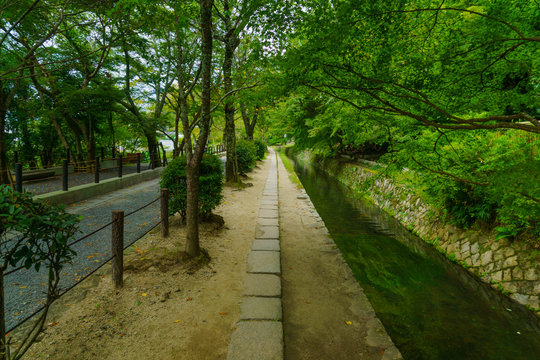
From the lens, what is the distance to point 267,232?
6207 mm

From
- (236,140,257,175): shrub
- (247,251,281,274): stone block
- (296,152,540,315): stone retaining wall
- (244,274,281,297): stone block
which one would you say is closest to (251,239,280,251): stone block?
(247,251,281,274): stone block

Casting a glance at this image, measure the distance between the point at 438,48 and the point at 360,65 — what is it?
1102 mm

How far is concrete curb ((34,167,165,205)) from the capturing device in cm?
684

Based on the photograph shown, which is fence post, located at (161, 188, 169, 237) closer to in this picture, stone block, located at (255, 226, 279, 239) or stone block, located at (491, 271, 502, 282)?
stone block, located at (255, 226, 279, 239)

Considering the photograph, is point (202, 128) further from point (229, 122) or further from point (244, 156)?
point (244, 156)

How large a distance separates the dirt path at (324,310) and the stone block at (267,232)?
302mm

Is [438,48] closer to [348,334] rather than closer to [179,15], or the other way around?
[348,334]

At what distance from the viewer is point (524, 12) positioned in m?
2.73

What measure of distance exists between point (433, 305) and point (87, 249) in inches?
247

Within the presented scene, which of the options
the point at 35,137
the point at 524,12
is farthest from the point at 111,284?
the point at 35,137

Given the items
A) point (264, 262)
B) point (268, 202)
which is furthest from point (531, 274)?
point (268, 202)

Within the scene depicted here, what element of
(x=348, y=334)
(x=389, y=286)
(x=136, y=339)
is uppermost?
(x=136, y=339)

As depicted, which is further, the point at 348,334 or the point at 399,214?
the point at 399,214

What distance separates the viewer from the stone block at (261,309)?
312 cm
